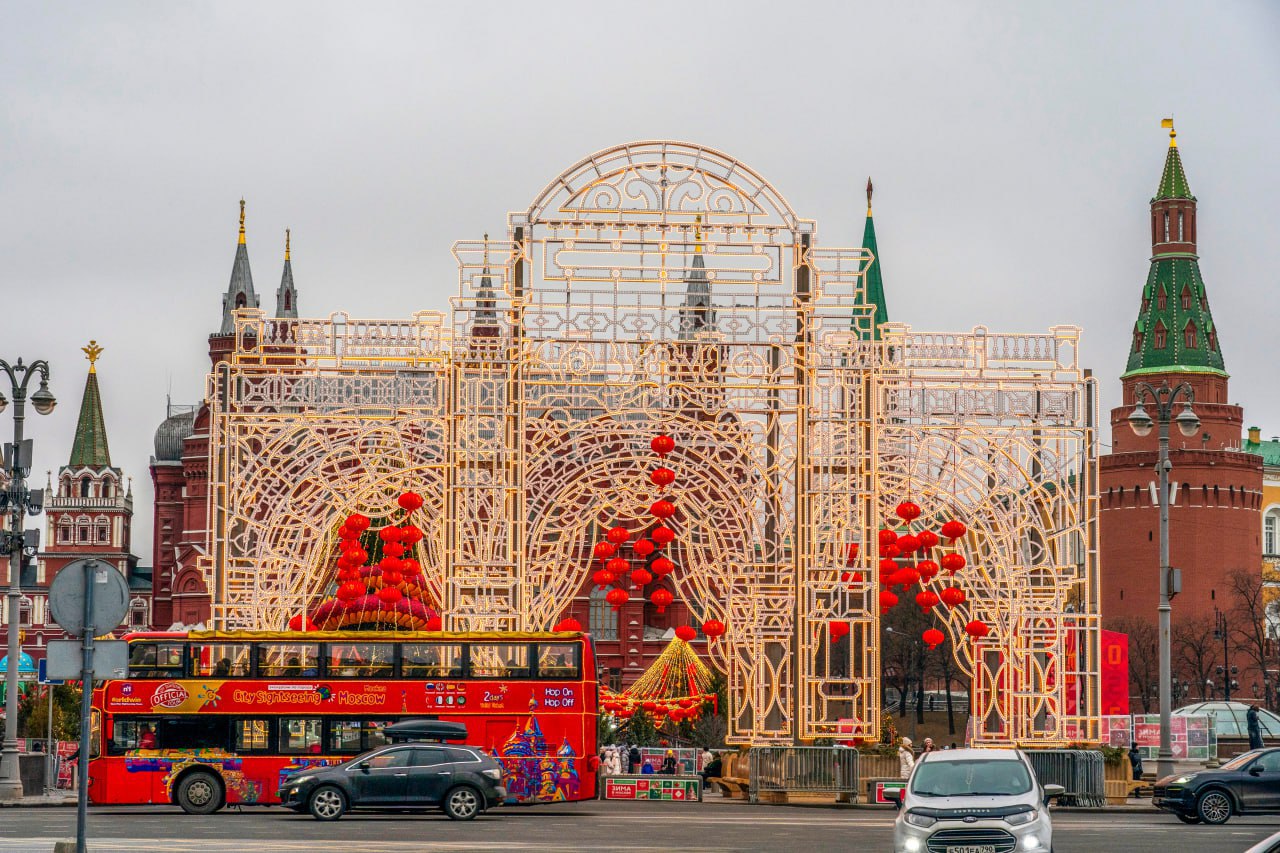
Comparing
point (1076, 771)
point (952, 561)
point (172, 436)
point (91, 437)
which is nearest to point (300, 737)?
point (952, 561)

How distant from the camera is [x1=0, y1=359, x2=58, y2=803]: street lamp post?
3198cm

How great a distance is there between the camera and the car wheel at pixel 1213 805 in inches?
1082

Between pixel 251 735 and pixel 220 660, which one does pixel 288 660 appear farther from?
pixel 251 735

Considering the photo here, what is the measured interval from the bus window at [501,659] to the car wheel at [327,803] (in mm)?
3682

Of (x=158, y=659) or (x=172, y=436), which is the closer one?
(x=158, y=659)

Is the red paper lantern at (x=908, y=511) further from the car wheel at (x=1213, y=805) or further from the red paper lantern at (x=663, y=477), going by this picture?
the car wheel at (x=1213, y=805)

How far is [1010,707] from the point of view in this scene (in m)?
34.2

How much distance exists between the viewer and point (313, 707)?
1214 inches

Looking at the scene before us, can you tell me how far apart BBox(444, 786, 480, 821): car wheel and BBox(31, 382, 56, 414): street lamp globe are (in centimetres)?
940

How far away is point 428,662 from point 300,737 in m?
2.25

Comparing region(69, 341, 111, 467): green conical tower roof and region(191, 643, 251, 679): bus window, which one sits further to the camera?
region(69, 341, 111, 467): green conical tower roof

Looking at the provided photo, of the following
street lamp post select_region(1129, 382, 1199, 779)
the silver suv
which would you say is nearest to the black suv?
the silver suv

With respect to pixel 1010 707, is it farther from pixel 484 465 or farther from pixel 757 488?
pixel 484 465

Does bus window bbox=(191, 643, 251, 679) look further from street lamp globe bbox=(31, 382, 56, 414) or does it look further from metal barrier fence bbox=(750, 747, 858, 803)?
metal barrier fence bbox=(750, 747, 858, 803)
